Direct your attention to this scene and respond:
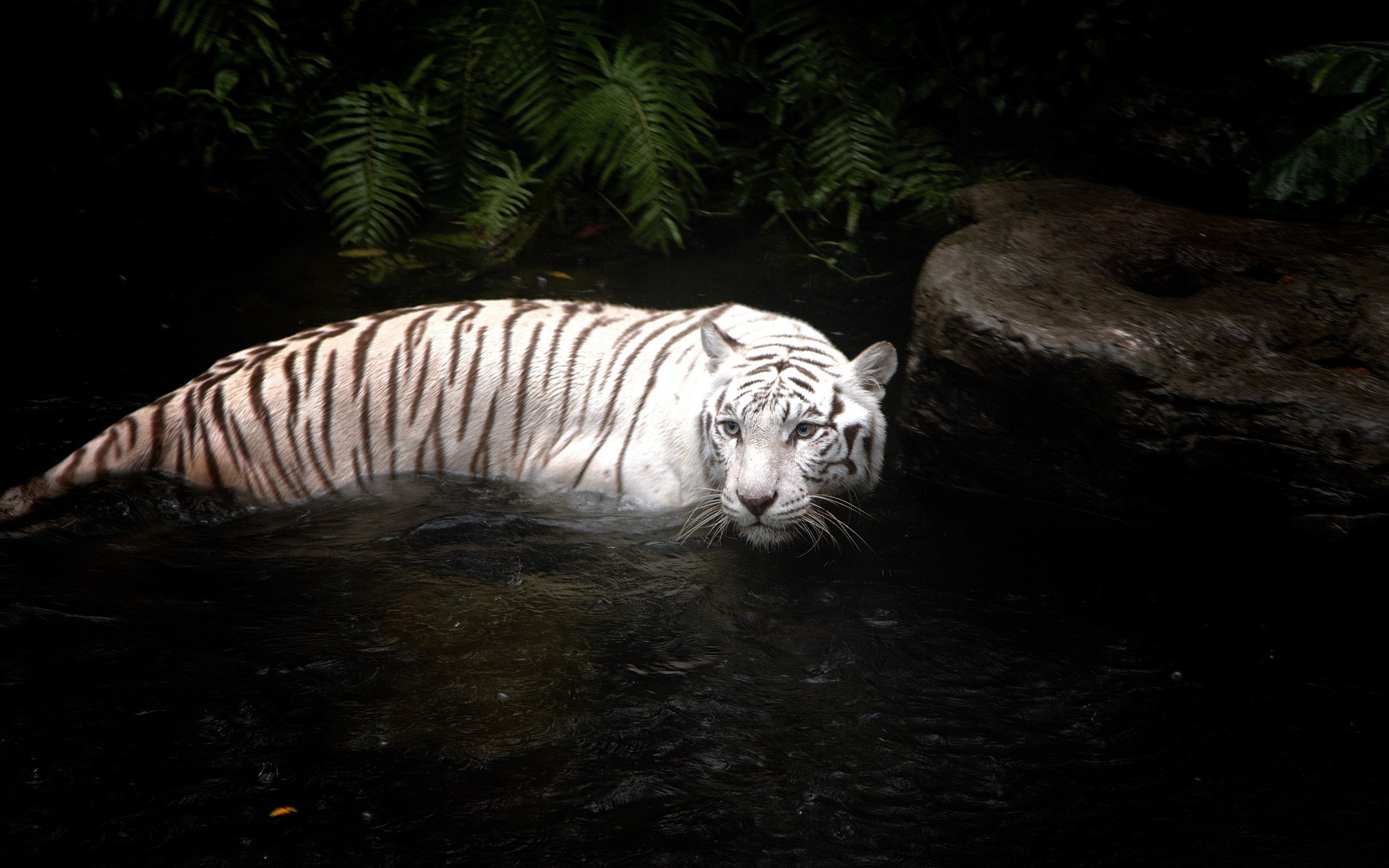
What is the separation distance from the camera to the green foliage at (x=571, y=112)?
16.1 ft

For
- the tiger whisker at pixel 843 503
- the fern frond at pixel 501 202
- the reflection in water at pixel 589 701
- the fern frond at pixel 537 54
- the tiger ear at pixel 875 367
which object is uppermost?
the fern frond at pixel 537 54

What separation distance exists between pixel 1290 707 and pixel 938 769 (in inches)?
37.1

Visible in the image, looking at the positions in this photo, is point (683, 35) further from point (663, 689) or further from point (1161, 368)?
point (663, 689)

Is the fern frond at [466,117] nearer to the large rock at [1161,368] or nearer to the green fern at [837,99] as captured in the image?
the green fern at [837,99]

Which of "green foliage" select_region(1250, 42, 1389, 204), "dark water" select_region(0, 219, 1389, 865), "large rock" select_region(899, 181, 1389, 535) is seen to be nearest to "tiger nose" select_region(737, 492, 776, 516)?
"dark water" select_region(0, 219, 1389, 865)

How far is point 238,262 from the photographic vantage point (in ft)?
15.9

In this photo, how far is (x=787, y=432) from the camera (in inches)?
113

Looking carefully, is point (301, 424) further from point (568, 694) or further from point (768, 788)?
point (768, 788)

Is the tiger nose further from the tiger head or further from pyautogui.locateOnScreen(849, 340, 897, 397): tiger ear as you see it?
pyautogui.locateOnScreen(849, 340, 897, 397): tiger ear

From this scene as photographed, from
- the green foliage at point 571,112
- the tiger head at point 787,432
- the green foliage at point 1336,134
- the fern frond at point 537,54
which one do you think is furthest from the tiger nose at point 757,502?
the fern frond at point 537,54

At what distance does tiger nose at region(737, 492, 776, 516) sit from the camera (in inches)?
108

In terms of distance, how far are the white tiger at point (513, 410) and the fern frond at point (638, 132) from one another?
1.44m

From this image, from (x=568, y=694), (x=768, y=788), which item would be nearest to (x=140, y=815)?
(x=568, y=694)

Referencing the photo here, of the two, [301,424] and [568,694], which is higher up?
[301,424]
